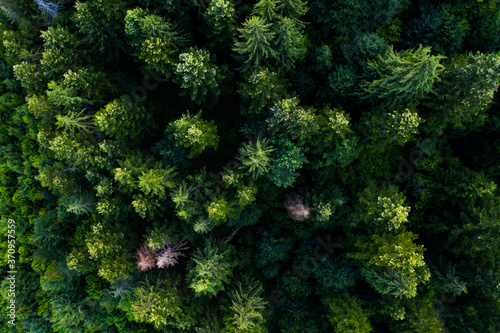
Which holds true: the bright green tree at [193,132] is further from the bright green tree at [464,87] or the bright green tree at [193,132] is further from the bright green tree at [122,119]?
the bright green tree at [464,87]

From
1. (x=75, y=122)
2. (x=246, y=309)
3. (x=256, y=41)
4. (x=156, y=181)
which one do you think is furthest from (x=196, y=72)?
(x=246, y=309)

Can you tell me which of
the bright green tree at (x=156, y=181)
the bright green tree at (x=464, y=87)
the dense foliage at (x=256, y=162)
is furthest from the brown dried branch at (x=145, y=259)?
the bright green tree at (x=464, y=87)

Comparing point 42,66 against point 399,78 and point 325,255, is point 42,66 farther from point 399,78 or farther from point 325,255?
point 325,255

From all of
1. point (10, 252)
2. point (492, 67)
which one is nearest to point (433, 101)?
point (492, 67)

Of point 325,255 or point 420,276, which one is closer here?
point 420,276

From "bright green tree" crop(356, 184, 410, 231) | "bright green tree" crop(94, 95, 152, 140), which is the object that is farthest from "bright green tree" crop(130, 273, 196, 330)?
"bright green tree" crop(356, 184, 410, 231)

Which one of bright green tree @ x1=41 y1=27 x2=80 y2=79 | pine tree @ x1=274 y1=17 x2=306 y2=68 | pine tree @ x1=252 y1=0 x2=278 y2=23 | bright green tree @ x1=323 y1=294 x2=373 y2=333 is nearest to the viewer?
pine tree @ x1=252 y1=0 x2=278 y2=23

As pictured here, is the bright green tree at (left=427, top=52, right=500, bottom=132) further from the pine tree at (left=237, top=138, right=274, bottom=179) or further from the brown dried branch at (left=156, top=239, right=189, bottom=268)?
the brown dried branch at (left=156, top=239, right=189, bottom=268)

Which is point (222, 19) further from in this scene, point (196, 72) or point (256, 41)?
point (196, 72)
